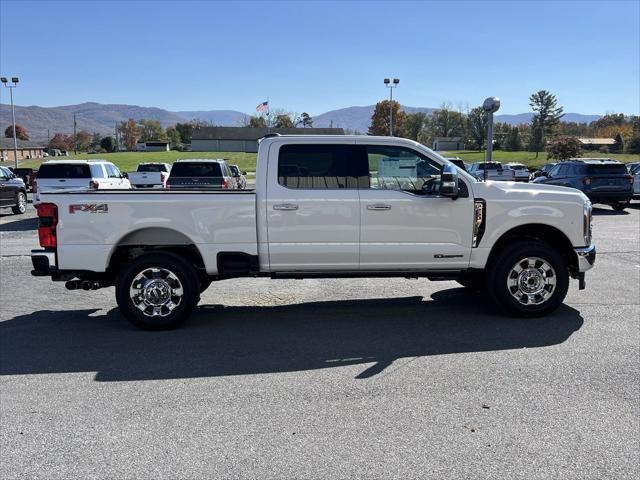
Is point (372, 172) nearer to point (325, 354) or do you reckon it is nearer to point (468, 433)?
point (325, 354)

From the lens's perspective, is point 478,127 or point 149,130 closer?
point 478,127

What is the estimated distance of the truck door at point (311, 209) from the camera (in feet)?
20.7

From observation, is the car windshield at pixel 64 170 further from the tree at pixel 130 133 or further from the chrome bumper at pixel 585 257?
the tree at pixel 130 133

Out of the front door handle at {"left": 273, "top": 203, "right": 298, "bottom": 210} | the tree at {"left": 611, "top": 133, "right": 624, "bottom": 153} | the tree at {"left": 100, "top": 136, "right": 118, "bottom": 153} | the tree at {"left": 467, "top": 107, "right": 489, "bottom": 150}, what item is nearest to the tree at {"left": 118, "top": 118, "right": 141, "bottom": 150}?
the tree at {"left": 100, "top": 136, "right": 118, "bottom": 153}

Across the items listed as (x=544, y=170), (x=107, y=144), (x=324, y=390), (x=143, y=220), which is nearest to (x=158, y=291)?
(x=143, y=220)

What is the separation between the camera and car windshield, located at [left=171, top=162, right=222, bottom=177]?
1842cm

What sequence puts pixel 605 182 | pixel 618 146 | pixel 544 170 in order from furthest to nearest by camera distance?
pixel 618 146 < pixel 544 170 < pixel 605 182

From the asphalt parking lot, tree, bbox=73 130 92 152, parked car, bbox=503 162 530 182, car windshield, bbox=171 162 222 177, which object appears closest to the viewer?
the asphalt parking lot

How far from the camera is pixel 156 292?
20.7 ft

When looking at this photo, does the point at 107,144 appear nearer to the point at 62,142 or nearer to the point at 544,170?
the point at 62,142

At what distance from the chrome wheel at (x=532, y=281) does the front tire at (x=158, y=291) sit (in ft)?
12.1

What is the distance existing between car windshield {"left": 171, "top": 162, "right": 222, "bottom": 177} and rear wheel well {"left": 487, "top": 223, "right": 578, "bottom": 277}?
1302cm

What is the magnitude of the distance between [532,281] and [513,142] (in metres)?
95.4

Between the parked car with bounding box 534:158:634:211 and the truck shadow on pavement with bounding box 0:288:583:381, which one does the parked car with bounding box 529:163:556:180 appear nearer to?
the parked car with bounding box 534:158:634:211
